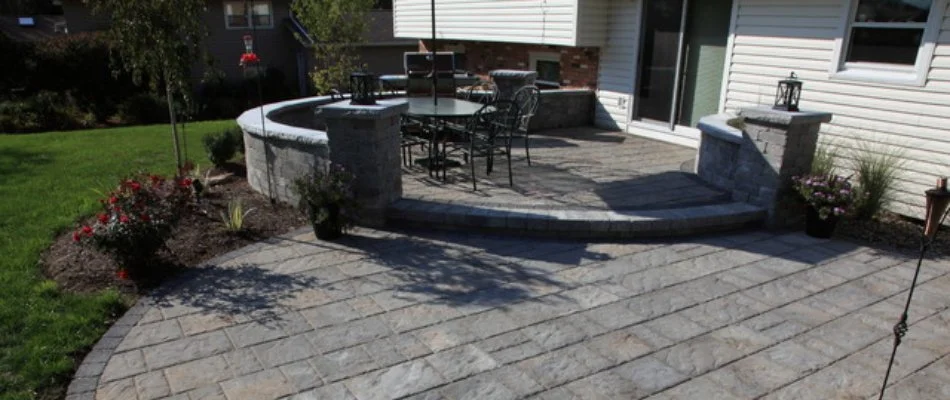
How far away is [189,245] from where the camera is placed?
15.5 feet

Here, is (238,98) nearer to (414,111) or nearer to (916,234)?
(414,111)

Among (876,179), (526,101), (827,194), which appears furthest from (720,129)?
(526,101)

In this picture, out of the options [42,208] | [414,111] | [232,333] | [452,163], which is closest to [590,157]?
[452,163]

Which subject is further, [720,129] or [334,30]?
[334,30]

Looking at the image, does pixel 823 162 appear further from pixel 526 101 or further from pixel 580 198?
pixel 526 101

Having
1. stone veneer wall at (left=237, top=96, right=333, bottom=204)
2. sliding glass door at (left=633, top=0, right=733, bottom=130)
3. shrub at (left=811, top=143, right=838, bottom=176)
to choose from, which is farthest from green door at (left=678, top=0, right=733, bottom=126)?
stone veneer wall at (left=237, top=96, right=333, bottom=204)

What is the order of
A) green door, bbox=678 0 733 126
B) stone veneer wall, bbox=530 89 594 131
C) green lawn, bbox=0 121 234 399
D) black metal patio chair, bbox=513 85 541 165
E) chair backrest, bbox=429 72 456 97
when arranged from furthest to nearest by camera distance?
stone veneer wall, bbox=530 89 594 131
chair backrest, bbox=429 72 456 97
green door, bbox=678 0 733 126
black metal patio chair, bbox=513 85 541 165
green lawn, bbox=0 121 234 399

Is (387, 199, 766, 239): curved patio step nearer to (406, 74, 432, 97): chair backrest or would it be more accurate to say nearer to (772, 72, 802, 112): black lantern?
(772, 72, 802, 112): black lantern

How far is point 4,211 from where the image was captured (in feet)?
18.7

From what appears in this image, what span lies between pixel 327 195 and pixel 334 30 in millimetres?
8628

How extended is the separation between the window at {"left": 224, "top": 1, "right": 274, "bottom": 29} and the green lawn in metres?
11.7

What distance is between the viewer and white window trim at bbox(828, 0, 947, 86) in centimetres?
557

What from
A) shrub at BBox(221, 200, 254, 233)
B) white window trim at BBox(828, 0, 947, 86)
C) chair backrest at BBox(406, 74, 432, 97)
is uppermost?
white window trim at BBox(828, 0, 947, 86)

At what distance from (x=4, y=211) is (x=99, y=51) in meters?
14.6
